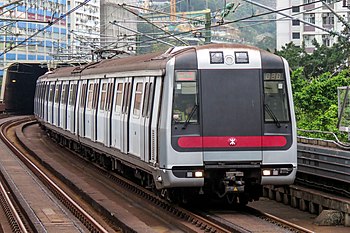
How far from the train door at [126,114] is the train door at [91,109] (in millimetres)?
4077

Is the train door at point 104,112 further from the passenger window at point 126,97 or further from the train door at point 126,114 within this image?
the passenger window at point 126,97

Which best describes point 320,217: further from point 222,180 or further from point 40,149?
point 40,149

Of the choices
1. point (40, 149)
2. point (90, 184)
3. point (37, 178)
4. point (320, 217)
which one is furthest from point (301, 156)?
point (40, 149)

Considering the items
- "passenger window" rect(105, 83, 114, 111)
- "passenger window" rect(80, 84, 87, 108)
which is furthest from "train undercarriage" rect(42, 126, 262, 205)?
"passenger window" rect(80, 84, 87, 108)

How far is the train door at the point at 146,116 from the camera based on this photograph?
46.8 ft

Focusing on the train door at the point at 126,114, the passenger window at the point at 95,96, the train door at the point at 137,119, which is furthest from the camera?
the passenger window at the point at 95,96

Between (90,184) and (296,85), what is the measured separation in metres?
10.2

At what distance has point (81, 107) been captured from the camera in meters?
24.1

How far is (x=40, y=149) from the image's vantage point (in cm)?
3166

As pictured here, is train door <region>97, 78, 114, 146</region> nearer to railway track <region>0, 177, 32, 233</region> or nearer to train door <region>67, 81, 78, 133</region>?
railway track <region>0, 177, 32, 233</region>

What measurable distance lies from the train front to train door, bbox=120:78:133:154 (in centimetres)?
312

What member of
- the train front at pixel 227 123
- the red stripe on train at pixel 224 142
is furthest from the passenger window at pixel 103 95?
the red stripe on train at pixel 224 142

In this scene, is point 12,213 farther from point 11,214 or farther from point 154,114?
point 154,114

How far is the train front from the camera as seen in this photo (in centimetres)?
1309
